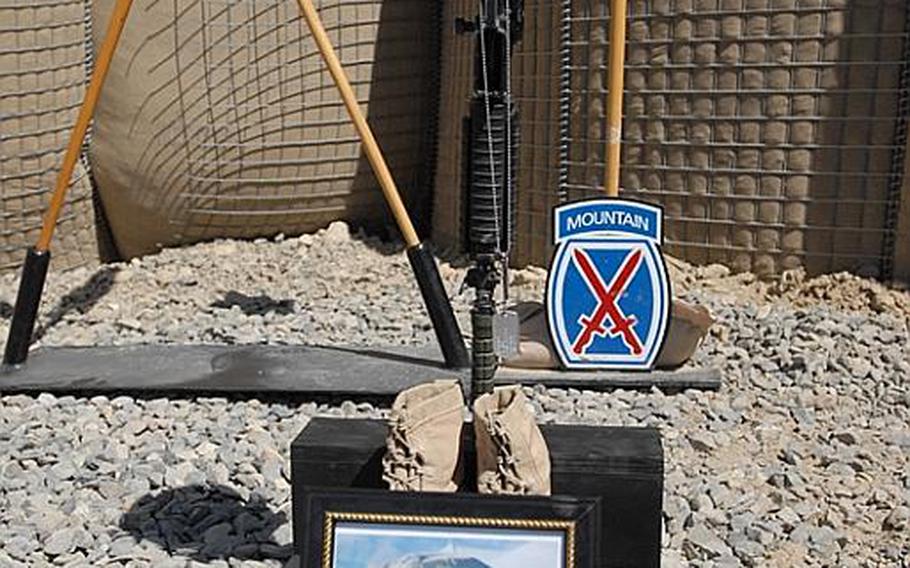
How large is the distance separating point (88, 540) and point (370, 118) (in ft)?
12.9

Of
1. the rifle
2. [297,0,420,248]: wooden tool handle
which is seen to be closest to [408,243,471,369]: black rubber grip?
[297,0,420,248]: wooden tool handle

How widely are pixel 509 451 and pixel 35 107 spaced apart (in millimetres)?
4372

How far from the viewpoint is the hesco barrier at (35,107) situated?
599 cm

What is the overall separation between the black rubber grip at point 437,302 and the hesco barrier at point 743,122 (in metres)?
1.55

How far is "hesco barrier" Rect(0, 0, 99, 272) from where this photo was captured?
599 cm

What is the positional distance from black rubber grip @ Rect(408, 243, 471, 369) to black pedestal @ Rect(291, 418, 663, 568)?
4.84 ft

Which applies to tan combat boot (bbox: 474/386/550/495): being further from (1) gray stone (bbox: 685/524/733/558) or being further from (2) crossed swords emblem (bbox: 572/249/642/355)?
(2) crossed swords emblem (bbox: 572/249/642/355)

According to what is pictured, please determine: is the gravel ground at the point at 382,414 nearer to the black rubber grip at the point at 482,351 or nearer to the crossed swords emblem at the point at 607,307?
the crossed swords emblem at the point at 607,307

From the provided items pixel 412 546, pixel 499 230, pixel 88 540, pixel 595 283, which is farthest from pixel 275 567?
pixel 595 283

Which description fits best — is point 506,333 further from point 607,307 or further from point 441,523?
point 441,523

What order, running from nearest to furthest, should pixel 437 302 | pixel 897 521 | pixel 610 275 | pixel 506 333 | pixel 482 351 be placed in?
pixel 482 351 < pixel 897 521 < pixel 506 333 < pixel 610 275 < pixel 437 302

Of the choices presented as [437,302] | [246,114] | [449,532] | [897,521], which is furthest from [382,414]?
→ [246,114]

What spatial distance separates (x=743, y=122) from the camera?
520cm

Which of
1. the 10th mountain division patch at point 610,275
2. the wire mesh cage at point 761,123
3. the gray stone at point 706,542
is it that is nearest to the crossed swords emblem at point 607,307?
the 10th mountain division patch at point 610,275
